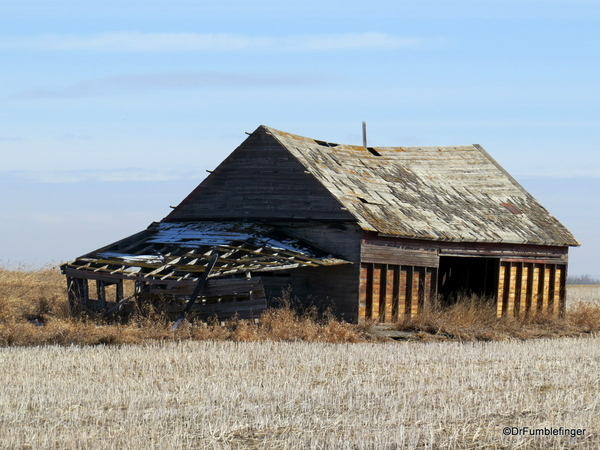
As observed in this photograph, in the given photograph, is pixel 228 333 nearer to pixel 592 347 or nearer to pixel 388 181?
pixel 592 347

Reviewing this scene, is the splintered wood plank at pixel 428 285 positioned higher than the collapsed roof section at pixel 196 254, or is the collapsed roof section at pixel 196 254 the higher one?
the collapsed roof section at pixel 196 254

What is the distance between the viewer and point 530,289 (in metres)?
29.0

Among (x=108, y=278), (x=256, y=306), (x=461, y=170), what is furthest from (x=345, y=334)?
(x=461, y=170)

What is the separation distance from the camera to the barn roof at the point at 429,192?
83.7 feet

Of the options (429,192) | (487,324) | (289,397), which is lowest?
(487,324)

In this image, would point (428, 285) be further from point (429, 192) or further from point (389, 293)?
point (429, 192)

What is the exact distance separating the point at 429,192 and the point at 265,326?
35.4ft

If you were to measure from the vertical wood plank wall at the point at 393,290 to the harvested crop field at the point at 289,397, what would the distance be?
19.7ft

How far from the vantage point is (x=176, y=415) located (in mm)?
10484

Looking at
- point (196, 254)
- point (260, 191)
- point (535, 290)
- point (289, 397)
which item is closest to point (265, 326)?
point (196, 254)

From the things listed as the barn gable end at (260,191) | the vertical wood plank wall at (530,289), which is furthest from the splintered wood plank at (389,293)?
the vertical wood plank wall at (530,289)

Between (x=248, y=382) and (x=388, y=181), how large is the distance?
1636cm

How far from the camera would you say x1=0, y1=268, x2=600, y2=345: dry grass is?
18172mm

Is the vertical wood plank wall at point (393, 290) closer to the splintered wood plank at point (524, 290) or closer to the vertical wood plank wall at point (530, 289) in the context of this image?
the vertical wood plank wall at point (530, 289)
